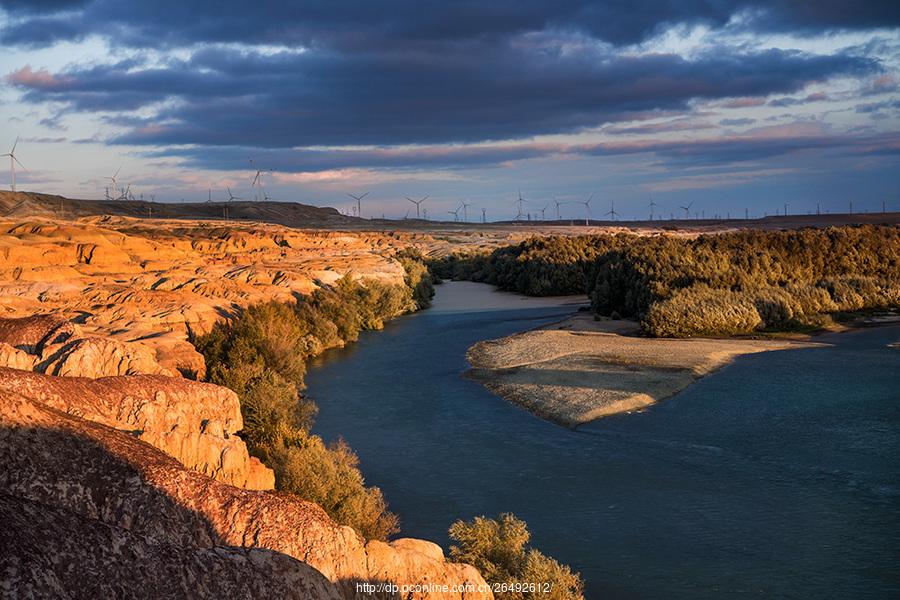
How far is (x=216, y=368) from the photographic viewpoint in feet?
77.6

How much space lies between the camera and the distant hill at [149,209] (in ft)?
416

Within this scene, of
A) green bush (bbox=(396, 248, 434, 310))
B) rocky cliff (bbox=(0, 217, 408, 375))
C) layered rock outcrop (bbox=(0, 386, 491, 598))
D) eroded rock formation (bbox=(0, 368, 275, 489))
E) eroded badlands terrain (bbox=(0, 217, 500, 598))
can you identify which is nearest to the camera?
layered rock outcrop (bbox=(0, 386, 491, 598))

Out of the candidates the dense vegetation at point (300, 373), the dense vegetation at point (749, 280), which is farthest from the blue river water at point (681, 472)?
the dense vegetation at point (749, 280)

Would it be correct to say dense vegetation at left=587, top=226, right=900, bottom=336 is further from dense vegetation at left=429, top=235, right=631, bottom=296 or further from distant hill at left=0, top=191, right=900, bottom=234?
distant hill at left=0, top=191, right=900, bottom=234

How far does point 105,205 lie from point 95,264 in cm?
12852

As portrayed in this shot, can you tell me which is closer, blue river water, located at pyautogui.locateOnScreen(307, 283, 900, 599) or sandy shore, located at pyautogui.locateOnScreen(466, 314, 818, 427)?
blue river water, located at pyautogui.locateOnScreen(307, 283, 900, 599)

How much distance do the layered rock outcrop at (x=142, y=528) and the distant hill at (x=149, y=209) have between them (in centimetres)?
11631

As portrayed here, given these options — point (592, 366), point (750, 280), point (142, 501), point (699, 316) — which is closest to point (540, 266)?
point (750, 280)

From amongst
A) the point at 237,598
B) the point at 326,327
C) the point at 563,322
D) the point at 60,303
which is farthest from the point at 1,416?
the point at 563,322

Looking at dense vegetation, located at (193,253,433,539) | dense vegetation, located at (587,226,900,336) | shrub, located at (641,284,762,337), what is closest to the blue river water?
dense vegetation, located at (193,253,433,539)

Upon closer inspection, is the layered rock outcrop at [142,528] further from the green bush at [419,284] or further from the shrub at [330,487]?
the green bush at [419,284]

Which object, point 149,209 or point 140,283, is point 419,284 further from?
point 149,209

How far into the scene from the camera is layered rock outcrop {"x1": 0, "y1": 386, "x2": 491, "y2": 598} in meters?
4.61

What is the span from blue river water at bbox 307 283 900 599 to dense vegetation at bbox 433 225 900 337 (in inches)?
277
